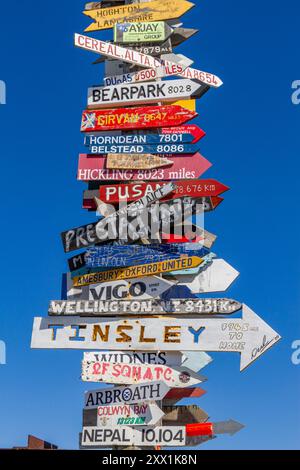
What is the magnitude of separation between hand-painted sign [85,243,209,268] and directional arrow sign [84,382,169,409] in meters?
2.32

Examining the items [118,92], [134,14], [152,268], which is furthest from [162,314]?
[134,14]

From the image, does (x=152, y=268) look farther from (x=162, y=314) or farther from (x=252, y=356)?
(x=252, y=356)

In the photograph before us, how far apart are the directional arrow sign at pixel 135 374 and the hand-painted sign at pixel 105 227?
243 centimetres

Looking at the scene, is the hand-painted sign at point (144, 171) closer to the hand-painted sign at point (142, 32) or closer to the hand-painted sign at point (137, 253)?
the hand-painted sign at point (137, 253)

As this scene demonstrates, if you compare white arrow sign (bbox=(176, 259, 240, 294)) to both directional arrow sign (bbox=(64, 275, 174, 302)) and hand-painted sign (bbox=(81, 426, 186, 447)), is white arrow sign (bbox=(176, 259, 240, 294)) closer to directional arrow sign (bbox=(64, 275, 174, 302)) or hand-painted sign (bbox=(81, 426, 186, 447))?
directional arrow sign (bbox=(64, 275, 174, 302))

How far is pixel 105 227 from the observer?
16.3 meters

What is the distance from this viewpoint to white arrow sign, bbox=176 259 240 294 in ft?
51.9

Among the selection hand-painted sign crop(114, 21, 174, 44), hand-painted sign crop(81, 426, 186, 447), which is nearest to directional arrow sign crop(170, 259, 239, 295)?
hand-painted sign crop(81, 426, 186, 447)

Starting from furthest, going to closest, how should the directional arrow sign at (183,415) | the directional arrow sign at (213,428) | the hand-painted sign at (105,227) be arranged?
the hand-painted sign at (105,227) < the directional arrow sign at (183,415) < the directional arrow sign at (213,428)

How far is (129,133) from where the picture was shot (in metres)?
17.0

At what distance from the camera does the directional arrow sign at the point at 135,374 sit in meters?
15.1

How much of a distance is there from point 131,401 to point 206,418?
139 centimetres

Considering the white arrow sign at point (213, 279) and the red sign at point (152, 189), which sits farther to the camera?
the red sign at point (152, 189)

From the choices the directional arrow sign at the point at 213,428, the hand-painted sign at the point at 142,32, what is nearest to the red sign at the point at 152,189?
the hand-painted sign at the point at 142,32
